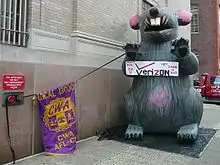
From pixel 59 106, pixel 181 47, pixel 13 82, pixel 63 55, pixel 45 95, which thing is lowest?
pixel 59 106

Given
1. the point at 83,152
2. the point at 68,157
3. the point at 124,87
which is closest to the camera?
the point at 68,157

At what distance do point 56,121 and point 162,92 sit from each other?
2319 millimetres

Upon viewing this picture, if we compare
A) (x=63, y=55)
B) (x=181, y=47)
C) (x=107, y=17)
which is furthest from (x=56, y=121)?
(x=107, y=17)

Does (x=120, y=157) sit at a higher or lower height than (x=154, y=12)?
lower

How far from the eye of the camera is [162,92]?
6336 mm

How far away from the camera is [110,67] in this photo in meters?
8.04

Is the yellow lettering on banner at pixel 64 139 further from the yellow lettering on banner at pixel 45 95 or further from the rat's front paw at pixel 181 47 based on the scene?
the rat's front paw at pixel 181 47

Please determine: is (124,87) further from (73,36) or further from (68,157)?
(68,157)

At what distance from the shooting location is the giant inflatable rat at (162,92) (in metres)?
6.33

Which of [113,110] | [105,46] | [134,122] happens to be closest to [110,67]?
[105,46]

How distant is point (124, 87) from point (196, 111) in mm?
2314

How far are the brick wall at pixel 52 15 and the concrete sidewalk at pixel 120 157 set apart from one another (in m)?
2.45

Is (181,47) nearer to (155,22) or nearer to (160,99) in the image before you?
(155,22)

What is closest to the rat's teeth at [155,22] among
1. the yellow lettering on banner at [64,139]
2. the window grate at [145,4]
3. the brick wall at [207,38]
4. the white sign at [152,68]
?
the white sign at [152,68]
